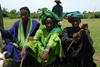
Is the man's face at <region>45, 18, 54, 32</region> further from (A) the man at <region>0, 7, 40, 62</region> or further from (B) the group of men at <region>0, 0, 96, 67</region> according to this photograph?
(A) the man at <region>0, 7, 40, 62</region>

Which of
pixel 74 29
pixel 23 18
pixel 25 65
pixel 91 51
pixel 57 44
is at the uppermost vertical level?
pixel 23 18

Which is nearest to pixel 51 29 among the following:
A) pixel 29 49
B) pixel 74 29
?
pixel 74 29

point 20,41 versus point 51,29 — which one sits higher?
point 51,29

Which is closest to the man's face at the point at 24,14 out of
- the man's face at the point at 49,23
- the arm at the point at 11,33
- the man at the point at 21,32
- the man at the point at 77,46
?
the man at the point at 21,32

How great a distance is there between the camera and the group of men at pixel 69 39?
2.51m

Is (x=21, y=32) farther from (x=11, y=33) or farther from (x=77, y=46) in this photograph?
(x=77, y=46)

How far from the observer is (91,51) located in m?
2.60

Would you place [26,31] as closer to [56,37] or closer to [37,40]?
[37,40]

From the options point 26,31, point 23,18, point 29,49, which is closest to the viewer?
point 29,49

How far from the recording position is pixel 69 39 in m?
2.48

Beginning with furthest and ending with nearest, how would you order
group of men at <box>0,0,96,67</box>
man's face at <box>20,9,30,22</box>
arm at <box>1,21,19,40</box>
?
arm at <box>1,21,19,40</box> < man's face at <box>20,9,30,22</box> < group of men at <box>0,0,96,67</box>

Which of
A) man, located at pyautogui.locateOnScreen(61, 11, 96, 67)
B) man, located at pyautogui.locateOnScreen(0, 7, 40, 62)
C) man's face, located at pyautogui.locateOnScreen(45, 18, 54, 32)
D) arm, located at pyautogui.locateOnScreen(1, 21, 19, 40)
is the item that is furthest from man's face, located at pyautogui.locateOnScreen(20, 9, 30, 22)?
man, located at pyautogui.locateOnScreen(61, 11, 96, 67)

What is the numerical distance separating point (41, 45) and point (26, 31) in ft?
2.38

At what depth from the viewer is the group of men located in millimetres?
2510
